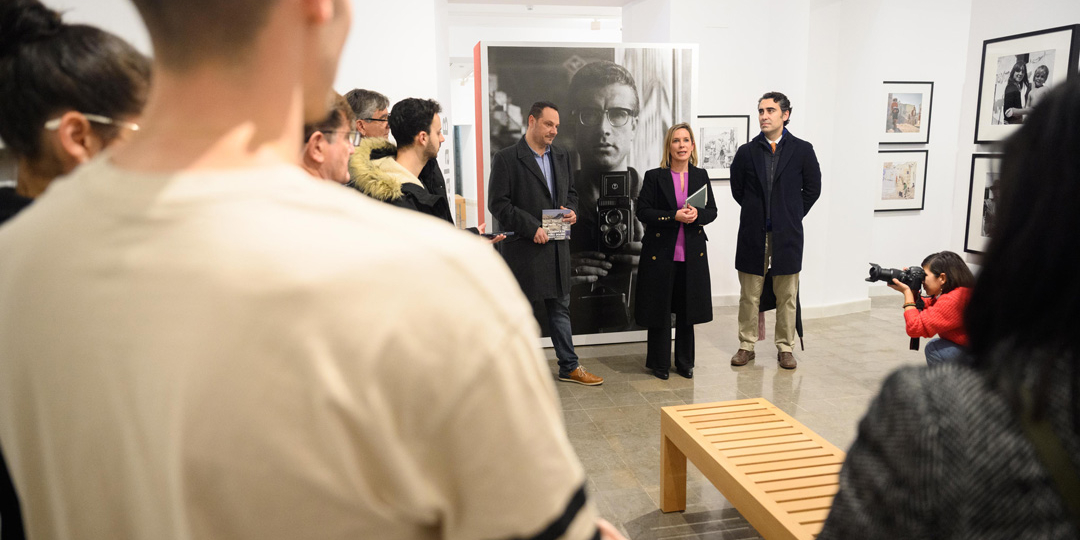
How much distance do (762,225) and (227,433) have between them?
203 inches

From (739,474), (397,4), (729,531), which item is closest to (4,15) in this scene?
(739,474)

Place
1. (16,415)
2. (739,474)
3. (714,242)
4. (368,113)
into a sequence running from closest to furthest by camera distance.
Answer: (16,415), (739,474), (368,113), (714,242)

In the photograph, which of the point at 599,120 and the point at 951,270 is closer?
the point at 951,270

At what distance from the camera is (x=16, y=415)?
61 cm

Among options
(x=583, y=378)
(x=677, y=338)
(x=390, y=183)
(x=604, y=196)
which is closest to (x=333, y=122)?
(x=390, y=183)

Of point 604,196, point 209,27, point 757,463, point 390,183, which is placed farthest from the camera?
point 604,196

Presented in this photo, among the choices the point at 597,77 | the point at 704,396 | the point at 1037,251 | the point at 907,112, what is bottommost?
the point at 704,396

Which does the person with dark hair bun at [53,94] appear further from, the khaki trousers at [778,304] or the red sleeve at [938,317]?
the khaki trousers at [778,304]

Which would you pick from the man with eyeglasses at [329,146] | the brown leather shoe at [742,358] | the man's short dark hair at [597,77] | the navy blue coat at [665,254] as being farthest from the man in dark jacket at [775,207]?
the man with eyeglasses at [329,146]

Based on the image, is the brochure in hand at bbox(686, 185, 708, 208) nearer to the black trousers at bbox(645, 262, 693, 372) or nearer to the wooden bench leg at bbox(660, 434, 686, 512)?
the black trousers at bbox(645, 262, 693, 372)

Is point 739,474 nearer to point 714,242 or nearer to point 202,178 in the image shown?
point 202,178

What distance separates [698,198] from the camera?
495cm

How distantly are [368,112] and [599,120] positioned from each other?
91.2 inches

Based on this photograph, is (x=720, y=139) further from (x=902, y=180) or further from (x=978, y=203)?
(x=978, y=203)
